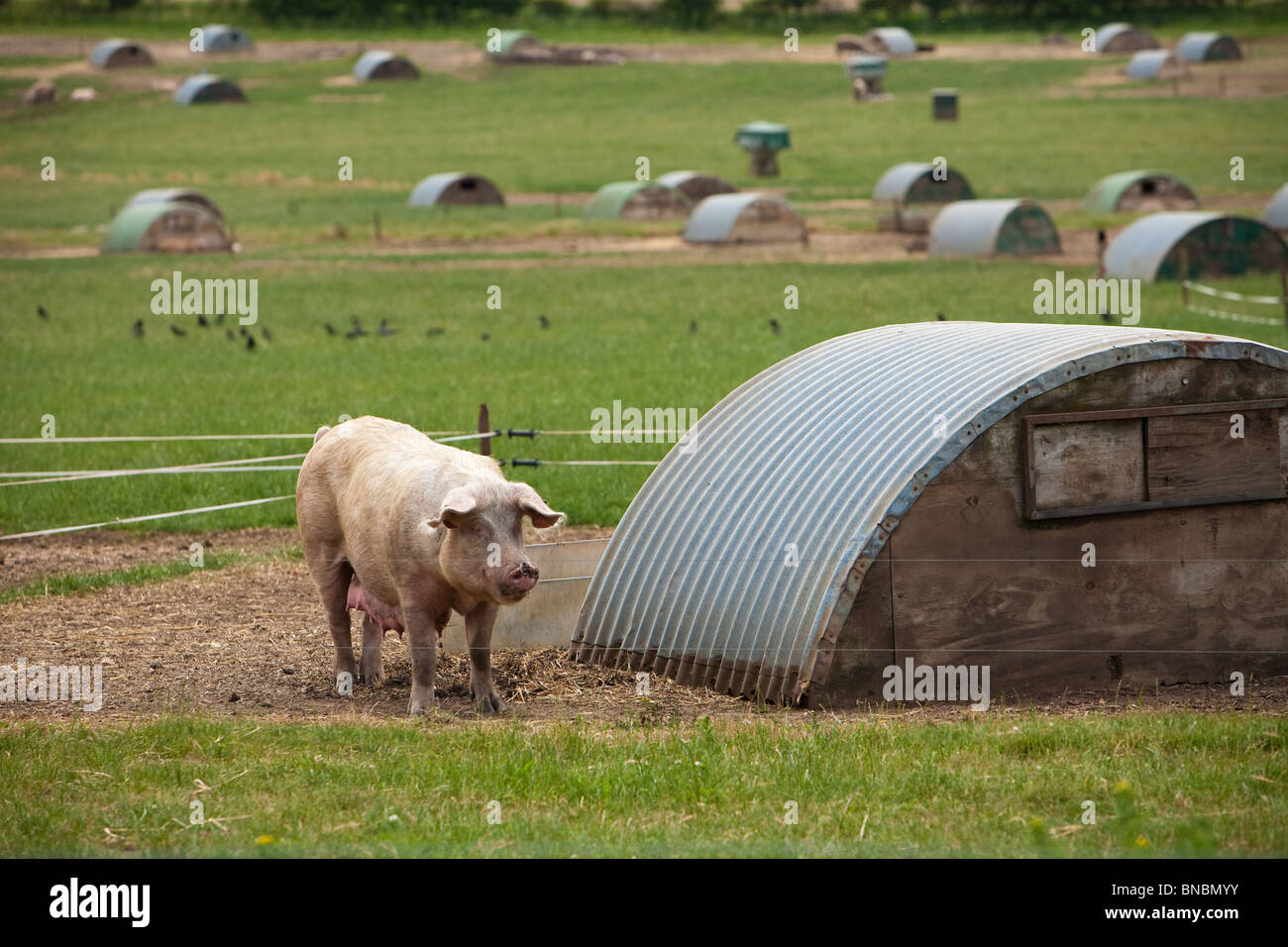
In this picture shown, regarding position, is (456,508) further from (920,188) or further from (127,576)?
(920,188)

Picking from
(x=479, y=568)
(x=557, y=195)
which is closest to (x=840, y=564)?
(x=479, y=568)

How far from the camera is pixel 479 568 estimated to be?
855 centimetres

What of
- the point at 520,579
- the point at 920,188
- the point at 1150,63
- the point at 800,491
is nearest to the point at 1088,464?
the point at 800,491

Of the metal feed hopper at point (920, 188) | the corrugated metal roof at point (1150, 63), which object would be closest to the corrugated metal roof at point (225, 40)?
the corrugated metal roof at point (1150, 63)

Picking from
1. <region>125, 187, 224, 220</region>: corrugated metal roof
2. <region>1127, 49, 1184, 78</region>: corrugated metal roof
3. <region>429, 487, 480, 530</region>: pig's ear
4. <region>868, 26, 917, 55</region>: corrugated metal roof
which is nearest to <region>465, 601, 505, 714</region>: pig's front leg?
<region>429, 487, 480, 530</region>: pig's ear

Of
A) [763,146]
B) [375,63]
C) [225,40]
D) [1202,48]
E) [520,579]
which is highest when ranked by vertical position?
[225,40]

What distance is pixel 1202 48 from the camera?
87875 mm

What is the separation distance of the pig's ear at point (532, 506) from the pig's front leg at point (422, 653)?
93 cm

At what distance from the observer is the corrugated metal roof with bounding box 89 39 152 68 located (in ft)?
298

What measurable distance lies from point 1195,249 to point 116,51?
73.3m
